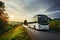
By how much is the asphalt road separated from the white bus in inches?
5.0

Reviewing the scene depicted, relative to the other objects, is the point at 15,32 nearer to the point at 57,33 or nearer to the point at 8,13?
the point at 8,13

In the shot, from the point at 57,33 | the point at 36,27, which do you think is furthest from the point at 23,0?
the point at 57,33

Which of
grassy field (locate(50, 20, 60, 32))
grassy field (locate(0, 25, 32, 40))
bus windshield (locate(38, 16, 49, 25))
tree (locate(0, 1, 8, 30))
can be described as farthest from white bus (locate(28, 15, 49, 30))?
tree (locate(0, 1, 8, 30))

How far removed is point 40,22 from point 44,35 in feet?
1.24

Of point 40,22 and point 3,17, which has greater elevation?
point 3,17

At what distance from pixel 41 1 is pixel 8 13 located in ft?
2.72

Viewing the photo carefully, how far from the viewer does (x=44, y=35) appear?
4.42 m

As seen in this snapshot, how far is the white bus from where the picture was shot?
180 inches

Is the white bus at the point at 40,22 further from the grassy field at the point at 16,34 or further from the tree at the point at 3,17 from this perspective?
the tree at the point at 3,17

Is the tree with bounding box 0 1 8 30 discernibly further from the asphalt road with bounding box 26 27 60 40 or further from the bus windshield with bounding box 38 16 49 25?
the bus windshield with bounding box 38 16 49 25

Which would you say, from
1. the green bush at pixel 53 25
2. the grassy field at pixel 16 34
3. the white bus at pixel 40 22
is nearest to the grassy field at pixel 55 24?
the green bush at pixel 53 25

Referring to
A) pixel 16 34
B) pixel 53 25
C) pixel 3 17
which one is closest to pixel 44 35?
pixel 53 25

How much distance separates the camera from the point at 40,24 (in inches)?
184

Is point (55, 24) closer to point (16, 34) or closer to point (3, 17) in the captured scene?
point (16, 34)
